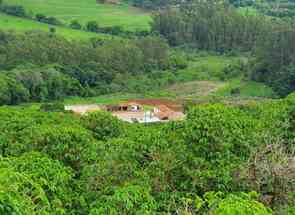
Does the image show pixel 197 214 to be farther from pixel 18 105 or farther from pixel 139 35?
pixel 139 35

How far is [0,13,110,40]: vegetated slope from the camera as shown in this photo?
61806mm

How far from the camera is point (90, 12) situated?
239 ft

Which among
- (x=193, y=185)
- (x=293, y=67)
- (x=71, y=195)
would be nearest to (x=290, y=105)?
(x=193, y=185)

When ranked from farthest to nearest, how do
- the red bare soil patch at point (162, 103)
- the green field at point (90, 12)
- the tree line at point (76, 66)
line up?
the green field at point (90, 12) → the tree line at point (76, 66) → the red bare soil patch at point (162, 103)

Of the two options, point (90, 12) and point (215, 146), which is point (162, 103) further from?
point (90, 12)

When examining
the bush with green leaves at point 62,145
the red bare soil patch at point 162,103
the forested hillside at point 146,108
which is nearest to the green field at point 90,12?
the forested hillside at point 146,108

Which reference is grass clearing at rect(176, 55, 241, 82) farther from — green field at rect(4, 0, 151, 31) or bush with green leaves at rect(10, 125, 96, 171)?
bush with green leaves at rect(10, 125, 96, 171)

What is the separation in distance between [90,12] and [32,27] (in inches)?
434

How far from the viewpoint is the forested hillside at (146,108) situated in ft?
35.4

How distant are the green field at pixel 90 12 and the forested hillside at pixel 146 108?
0.24 m

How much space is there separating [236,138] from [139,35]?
181 ft

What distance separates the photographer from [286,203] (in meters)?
11.6

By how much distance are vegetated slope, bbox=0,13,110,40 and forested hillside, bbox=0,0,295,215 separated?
0.22 m

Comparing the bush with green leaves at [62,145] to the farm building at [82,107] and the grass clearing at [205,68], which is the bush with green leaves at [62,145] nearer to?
the farm building at [82,107]
